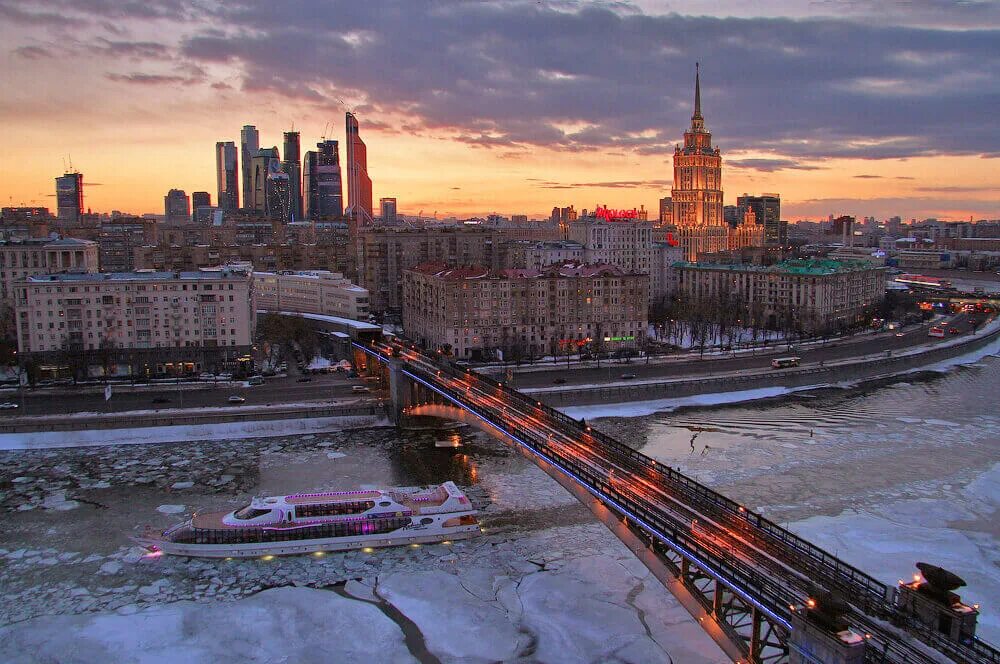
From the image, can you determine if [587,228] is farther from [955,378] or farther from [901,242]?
[901,242]

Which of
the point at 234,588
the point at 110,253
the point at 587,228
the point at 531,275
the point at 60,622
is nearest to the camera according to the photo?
the point at 60,622

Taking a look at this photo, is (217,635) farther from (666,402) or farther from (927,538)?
(666,402)

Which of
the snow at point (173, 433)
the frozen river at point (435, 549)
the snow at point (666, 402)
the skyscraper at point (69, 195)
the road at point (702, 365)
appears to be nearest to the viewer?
the frozen river at point (435, 549)

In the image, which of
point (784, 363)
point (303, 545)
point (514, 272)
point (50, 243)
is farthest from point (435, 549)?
point (50, 243)

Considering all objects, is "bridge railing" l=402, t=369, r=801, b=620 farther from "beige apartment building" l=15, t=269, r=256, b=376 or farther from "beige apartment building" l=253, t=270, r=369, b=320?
"beige apartment building" l=253, t=270, r=369, b=320

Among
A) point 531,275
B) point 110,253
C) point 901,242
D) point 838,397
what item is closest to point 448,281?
point 531,275

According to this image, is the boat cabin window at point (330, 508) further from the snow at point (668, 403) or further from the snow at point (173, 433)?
the snow at point (668, 403)

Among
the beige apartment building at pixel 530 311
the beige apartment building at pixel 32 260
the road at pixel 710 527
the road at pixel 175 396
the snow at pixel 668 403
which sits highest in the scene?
the beige apartment building at pixel 32 260

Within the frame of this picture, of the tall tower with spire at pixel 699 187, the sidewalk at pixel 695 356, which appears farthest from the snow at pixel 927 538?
the tall tower with spire at pixel 699 187
